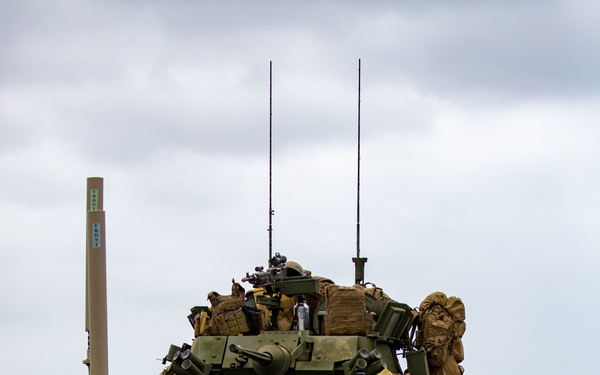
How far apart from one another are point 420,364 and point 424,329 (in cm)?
95

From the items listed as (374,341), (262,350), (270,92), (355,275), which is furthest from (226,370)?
(270,92)

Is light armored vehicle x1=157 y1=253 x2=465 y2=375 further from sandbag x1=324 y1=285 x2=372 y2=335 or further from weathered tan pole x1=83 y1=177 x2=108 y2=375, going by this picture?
weathered tan pole x1=83 y1=177 x2=108 y2=375

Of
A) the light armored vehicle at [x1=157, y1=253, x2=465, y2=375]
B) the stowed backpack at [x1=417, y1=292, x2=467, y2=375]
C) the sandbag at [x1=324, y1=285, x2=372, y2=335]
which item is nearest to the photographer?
the light armored vehicle at [x1=157, y1=253, x2=465, y2=375]

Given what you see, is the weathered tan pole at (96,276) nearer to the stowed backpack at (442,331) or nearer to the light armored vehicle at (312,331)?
Result: the light armored vehicle at (312,331)

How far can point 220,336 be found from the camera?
32.2 metres

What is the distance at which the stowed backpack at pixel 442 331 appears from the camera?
34.0 m

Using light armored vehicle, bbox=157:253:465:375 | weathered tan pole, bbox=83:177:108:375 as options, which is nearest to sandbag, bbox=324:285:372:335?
light armored vehicle, bbox=157:253:465:375

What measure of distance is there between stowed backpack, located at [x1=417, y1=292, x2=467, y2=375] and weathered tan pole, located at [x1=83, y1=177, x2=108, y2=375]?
7129 mm

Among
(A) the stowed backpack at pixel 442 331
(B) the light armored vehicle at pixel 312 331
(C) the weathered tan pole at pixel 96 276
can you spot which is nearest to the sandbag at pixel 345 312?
(B) the light armored vehicle at pixel 312 331

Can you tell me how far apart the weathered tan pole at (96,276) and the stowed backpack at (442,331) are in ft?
23.4

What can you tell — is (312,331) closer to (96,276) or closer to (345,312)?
(345,312)

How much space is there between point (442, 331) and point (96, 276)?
25.9 ft

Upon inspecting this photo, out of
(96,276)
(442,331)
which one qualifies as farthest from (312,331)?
(96,276)

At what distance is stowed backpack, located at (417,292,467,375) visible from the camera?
112ft
